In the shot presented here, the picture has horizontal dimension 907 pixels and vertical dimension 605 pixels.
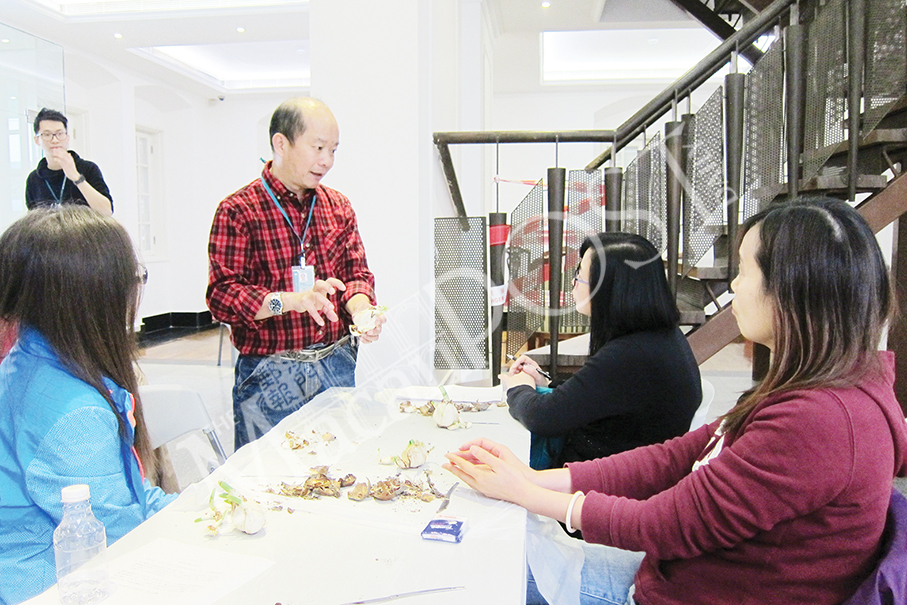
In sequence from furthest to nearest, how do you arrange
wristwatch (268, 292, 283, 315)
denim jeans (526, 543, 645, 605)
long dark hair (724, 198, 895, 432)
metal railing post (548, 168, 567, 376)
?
metal railing post (548, 168, 567, 376)
wristwatch (268, 292, 283, 315)
denim jeans (526, 543, 645, 605)
long dark hair (724, 198, 895, 432)

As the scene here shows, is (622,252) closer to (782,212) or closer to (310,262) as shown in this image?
(782,212)

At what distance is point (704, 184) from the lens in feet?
9.50

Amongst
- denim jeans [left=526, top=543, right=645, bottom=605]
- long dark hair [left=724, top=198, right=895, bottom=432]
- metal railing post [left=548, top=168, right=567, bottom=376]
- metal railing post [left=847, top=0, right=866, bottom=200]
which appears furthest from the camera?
metal railing post [left=548, top=168, right=567, bottom=376]

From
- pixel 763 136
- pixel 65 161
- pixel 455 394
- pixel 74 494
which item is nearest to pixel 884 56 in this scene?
pixel 763 136

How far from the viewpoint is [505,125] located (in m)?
9.80

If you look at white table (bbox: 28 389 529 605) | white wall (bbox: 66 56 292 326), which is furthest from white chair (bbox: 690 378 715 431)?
white wall (bbox: 66 56 292 326)

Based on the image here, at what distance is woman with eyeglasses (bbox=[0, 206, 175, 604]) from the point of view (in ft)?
3.57

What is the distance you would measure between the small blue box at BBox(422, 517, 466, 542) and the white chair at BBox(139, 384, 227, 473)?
96 centimetres

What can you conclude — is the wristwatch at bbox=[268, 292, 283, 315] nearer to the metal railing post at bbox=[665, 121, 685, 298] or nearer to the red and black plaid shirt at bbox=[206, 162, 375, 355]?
the red and black plaid shirt at bbox=[206, 162, 375, 355]

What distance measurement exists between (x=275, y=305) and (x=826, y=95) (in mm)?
2481

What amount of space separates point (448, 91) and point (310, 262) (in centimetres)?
227

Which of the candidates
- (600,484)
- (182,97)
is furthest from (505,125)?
(600,484)

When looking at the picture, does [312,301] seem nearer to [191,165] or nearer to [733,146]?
[733,146]

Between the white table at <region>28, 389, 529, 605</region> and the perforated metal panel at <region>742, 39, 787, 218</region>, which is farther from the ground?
the perforated metal panel at <region>742, 39, 787, 218</region>
